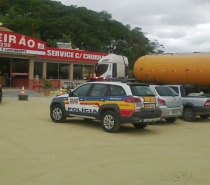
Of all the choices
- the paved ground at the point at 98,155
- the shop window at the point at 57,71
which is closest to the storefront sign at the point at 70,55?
the shop window at the point at 57,71

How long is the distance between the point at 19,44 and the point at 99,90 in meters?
16.1

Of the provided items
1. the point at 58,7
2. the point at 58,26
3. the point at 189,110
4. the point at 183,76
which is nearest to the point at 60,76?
the point at 183,76

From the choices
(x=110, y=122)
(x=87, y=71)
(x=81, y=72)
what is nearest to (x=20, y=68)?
(x=81, y=72)

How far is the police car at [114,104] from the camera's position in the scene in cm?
1024

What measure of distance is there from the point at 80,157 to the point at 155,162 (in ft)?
5.17

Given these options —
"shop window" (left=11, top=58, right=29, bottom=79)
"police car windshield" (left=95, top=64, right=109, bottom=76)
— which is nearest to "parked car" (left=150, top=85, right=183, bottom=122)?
"police car windshield" (left=95, top=64, right=109, bottom=76)

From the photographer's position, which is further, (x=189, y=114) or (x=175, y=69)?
(x=175, y=69)

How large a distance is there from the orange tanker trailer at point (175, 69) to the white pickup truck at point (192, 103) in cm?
270

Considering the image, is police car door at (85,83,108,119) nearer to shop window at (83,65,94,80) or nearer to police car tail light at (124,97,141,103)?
police car tail light at (124,97,141,103)

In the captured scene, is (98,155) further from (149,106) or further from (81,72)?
(81,72)

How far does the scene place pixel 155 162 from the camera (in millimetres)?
7164

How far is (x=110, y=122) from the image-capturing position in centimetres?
1056

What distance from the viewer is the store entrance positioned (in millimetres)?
26922

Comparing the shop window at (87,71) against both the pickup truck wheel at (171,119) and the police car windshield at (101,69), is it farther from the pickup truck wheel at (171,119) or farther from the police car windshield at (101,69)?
the pickup truck wheel at (171,119)
